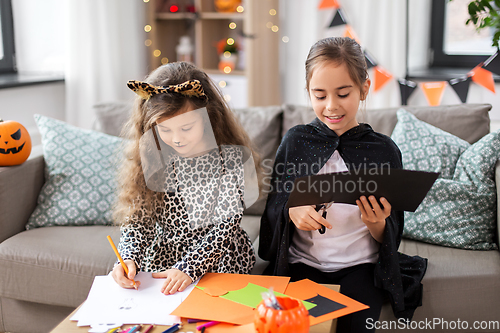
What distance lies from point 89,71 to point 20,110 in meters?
0.48

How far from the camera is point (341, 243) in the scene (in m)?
1.26

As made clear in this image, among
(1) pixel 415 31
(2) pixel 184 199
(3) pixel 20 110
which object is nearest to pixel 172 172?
(2) pixel 184 199

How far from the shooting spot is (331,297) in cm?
98

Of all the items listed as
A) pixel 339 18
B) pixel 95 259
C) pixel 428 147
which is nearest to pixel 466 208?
pixel 428 147

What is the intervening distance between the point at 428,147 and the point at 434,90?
97 centimetres

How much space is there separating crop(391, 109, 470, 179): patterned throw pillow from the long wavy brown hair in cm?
60

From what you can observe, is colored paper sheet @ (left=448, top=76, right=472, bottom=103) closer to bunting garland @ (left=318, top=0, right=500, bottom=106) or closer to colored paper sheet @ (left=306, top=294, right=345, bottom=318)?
bunting garland @ (left=318, top=0, right=500, bottom=106)

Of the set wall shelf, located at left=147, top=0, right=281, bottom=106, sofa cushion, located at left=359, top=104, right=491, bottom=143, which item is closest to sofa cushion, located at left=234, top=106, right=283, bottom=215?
sofa cushion, located at left=359, top=104, right=491, bottom=143

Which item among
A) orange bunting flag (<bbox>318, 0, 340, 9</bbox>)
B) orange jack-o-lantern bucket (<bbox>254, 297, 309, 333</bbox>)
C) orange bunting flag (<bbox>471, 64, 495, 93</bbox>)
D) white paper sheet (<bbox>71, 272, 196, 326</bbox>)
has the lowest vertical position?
white paper sheet (<bbox>71, 272, 196, 326</bbox>)

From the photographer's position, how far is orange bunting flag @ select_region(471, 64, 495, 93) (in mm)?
2332

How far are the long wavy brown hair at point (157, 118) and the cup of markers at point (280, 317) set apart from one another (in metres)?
0.61

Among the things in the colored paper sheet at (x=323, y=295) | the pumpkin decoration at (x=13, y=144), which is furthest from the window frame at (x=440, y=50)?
the pumpkin decoration at (x=13, y=144)

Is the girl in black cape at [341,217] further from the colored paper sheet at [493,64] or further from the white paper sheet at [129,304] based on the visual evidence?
the colored paper sheet at [493,64]

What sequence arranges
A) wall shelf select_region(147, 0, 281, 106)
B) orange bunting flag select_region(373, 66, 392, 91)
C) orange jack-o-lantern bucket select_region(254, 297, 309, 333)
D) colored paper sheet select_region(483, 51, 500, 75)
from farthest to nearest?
wall shelf select_region(147, 0, 281, 106) → orange bunting flag select_region(373, 66, 392, 91) → colored paper sheet select_region(483, 51, 500, 75) → orange jack-o-lantern bucket select_region(254, 297, 309, 333)
